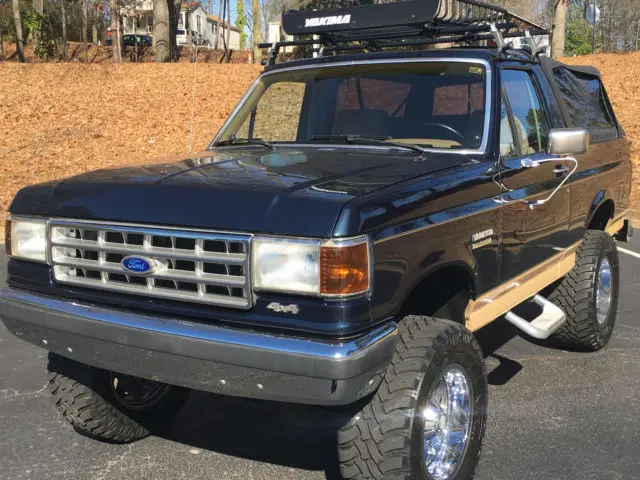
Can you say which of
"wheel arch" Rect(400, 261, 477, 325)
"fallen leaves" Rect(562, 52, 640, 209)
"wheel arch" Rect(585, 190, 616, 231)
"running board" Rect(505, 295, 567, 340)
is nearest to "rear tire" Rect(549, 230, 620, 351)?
"wheel arch" Rect(585, 190, 616, 231)

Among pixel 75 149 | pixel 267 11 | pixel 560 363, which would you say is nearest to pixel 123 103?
pixel 75 149

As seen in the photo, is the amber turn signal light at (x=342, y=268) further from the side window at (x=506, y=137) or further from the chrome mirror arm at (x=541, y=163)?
the chrome mirror arm at (x=541, y=163)

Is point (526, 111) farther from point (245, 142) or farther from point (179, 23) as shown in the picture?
point (179, 23)

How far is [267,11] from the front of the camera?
150 feet

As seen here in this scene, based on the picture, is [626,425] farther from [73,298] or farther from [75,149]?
[75,149]

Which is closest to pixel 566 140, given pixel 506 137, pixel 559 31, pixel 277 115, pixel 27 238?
pixel 506 137

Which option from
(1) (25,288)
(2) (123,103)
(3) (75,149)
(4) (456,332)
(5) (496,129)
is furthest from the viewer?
(2) (123,103)

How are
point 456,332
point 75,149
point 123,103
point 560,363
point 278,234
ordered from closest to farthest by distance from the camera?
point 278,234, point 456,332, point 560,363, point 75,149, point 123,103

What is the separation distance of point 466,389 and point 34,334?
194 centimetres

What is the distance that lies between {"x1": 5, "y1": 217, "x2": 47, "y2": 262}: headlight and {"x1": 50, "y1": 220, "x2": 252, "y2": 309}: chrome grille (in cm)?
8

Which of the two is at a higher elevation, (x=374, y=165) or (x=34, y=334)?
(x=374, y=165)

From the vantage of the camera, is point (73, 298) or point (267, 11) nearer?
point (73, 298)

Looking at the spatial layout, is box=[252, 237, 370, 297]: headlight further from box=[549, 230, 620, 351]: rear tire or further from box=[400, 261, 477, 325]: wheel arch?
box=[549, 230, 620, 351]: rear tire

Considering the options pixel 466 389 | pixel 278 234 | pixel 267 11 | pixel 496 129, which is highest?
pixel 267 11
